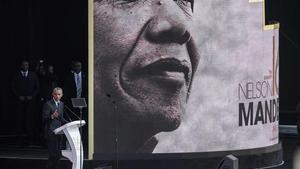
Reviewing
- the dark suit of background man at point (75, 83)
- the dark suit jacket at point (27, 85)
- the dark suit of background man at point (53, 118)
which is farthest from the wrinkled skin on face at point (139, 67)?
the dark suit jacket at point (27, 85)

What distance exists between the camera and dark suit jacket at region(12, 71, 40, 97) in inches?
650

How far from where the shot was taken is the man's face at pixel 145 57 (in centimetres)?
1415

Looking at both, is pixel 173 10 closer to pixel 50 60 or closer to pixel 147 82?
pixel 147 82

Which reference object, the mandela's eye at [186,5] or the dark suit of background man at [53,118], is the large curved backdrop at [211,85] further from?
the dark suit of background man at [53,118]

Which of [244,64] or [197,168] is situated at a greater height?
[244,64]

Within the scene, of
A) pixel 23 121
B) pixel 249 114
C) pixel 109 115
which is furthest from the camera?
pixel 23 121

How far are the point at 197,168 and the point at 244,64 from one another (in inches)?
94.5

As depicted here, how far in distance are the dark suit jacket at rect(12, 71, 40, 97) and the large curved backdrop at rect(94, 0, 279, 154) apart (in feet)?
9.47

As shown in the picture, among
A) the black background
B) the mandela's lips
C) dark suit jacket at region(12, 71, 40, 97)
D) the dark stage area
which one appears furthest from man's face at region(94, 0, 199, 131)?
the black background

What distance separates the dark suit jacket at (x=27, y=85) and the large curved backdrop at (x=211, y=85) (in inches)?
114

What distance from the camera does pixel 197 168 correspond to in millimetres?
14734

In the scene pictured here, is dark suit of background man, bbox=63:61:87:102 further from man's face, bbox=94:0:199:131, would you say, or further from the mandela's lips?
the mandela's lips

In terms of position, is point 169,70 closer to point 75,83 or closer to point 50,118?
point 75,83

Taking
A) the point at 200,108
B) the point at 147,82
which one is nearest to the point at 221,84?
the point at 200,108
